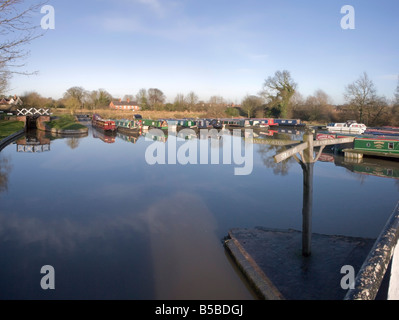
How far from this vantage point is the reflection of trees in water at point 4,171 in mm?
10342

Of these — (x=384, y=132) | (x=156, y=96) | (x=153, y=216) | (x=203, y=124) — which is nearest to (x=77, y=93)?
(x=156, y=96)

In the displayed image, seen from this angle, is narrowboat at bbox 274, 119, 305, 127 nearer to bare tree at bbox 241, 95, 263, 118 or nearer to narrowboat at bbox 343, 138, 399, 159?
bare tree at bbox 241, 95, 263, 118

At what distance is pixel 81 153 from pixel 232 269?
14.5 m

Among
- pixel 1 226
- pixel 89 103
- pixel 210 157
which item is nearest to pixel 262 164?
pixel 210 157

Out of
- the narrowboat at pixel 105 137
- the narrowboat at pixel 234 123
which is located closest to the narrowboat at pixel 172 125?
the narrowboat at pixel 105 137

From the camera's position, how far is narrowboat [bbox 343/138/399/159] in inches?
606

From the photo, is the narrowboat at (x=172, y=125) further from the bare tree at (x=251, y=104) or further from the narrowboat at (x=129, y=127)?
the bare tree at (x=251, y=104)

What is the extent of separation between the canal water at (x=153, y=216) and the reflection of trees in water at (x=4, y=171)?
2.0 inches

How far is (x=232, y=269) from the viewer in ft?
16.7

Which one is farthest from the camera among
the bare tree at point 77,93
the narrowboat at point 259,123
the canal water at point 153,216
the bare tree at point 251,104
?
the bare tree at point 77,93

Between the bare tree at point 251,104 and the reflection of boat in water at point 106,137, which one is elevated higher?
the bare tree at point 251,104

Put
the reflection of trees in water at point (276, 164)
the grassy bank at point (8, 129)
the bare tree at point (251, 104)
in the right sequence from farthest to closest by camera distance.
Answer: the bare tree at point (251, 104), the grassy bank at point (8, 129), the reflection of trees in water at point (276, 164)
